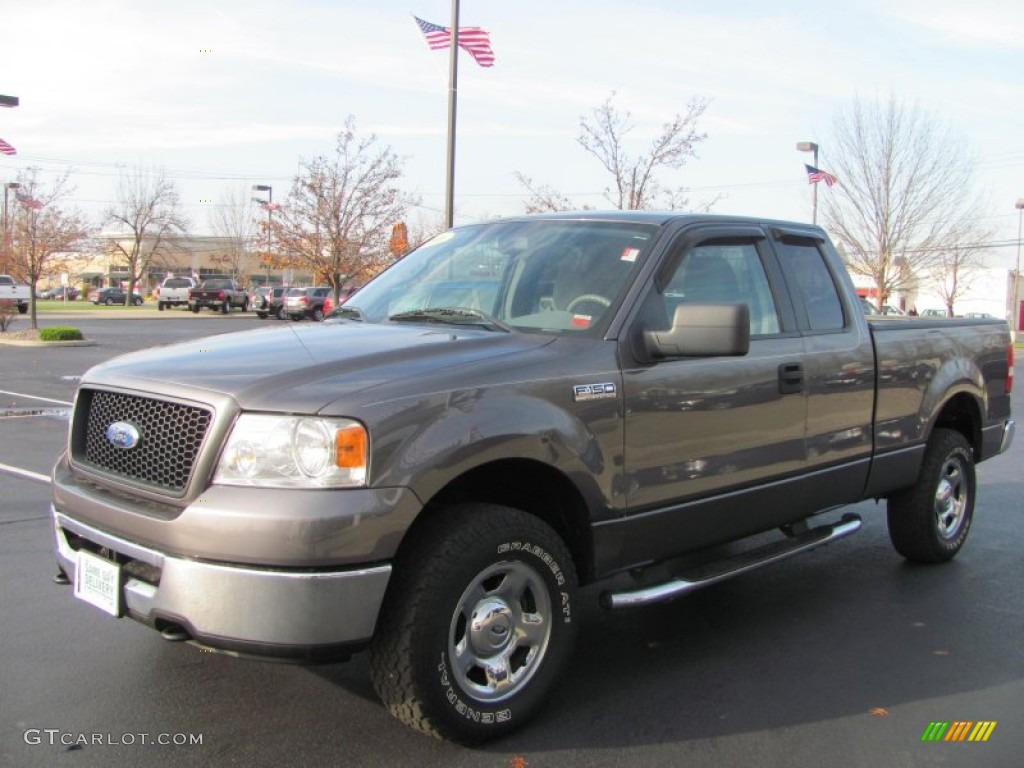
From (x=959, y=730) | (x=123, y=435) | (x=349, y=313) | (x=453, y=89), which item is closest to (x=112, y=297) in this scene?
(x=453, y=89)

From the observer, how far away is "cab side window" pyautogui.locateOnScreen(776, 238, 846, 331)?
189 inches

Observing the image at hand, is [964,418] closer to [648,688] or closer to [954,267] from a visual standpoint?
[648,688]

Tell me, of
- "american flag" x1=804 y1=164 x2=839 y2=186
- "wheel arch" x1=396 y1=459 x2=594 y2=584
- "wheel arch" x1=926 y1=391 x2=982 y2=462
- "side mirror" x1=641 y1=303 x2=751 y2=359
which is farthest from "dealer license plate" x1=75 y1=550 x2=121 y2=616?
"american flag" x1=804 y1=164 x2=839 y2=186

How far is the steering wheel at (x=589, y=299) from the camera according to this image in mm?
3893

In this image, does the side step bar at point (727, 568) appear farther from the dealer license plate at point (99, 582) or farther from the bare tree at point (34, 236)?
the bare tree at point (34, 236)

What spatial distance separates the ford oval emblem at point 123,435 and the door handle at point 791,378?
2774 millimetres

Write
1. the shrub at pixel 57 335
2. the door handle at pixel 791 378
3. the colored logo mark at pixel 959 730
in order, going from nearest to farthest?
the colored logo mark at pixel 959 730 < the door handle at pixel 791 378 < the shrub at pixel 57 335

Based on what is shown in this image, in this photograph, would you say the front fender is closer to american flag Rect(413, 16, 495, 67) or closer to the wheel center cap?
the wheel center cap

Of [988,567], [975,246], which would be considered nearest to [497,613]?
[988,567]

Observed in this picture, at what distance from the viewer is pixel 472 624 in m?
3.25

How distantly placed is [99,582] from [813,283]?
3685mm

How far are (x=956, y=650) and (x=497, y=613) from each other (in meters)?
2.40

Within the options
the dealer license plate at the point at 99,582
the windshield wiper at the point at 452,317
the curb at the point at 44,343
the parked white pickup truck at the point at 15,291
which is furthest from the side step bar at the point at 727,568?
the parked white pickup truck at the point at 15,291

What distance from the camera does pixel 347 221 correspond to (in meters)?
19.6
